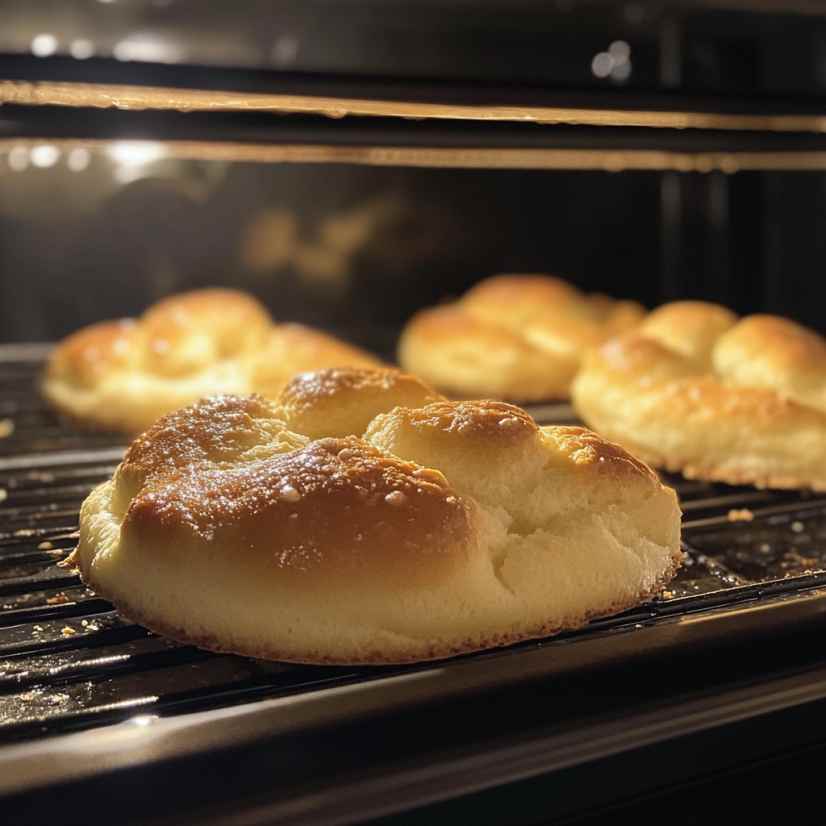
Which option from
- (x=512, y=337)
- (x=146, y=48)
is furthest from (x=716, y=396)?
(x=146, y=48)

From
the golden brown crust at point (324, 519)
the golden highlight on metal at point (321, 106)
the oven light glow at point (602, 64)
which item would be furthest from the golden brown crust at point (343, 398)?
the oven light glow at point (602, 64)

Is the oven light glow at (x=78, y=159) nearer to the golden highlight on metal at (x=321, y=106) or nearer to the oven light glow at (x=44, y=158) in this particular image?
the oven light glow at (x=44, y=158)

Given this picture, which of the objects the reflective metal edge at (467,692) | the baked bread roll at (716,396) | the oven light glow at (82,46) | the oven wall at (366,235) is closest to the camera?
the reflective metal edge at (467,692)

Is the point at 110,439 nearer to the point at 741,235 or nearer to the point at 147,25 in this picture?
the point at 147,25

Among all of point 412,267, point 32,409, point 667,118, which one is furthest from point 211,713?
point 412,267

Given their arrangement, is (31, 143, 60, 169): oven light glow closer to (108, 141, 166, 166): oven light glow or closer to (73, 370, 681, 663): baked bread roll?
(108, 141, 166, 166): oven light glow
